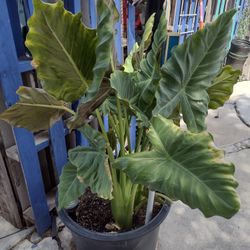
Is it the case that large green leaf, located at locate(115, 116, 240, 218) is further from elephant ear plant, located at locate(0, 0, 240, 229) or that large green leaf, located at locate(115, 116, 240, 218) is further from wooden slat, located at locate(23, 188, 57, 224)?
wooden slat, located at locate(23, 188, 57, 224)

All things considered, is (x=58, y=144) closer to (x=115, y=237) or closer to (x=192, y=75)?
(x=115, y=237)

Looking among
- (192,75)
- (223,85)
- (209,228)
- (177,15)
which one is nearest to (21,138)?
(192,75)

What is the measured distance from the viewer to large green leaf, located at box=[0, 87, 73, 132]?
1067 millimetres

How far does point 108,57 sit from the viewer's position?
843 millimetres

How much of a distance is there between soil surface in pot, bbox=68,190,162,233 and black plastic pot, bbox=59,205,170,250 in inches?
3.0

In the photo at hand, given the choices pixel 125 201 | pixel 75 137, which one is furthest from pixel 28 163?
pixel 125 201

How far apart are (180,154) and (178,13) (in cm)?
309

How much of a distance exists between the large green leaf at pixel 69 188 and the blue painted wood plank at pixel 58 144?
24 cm

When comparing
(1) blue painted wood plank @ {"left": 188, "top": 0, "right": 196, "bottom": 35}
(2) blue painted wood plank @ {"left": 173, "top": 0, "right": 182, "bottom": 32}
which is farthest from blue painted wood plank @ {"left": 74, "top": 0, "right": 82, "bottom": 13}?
(1) blue painted wood plank @ {"left": 188, "top": 0, "right": 196, "bottom": 35}

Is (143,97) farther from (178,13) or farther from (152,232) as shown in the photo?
(178,13)

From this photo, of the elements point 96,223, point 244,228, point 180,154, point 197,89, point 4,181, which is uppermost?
point 197,89

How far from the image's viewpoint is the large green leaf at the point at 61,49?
89cm

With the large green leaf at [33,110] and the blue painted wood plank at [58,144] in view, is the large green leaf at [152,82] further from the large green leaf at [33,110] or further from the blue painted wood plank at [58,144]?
the blue painted wood plank at [58,144]

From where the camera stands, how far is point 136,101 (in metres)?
1.09
